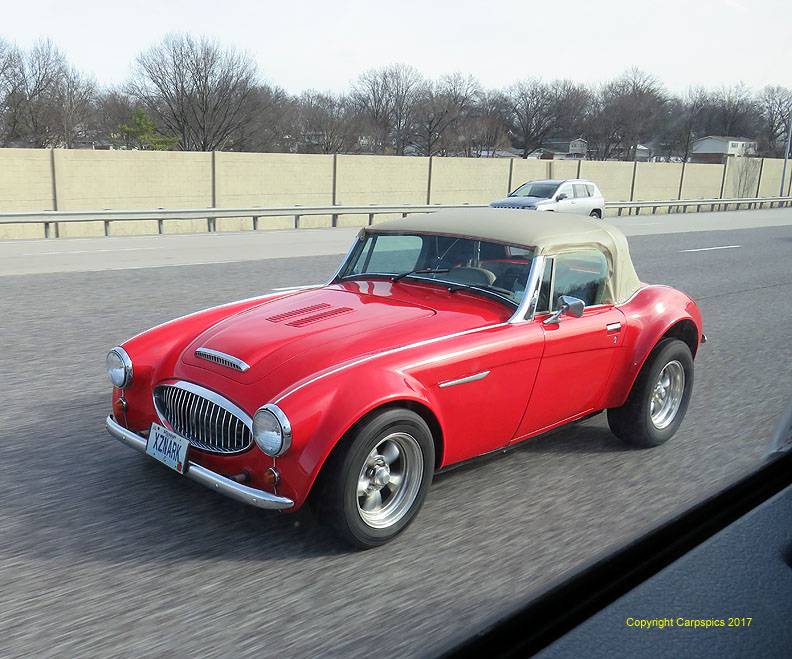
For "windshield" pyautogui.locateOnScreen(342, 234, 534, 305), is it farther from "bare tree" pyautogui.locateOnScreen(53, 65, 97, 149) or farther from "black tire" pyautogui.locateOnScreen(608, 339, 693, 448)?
"bare tree" pyautogui.locateOnScreen(53, 65, 97, 149)

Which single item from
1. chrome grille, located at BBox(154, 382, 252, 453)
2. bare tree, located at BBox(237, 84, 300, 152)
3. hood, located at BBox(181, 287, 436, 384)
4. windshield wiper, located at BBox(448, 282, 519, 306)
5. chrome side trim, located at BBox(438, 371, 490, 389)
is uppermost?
bare tree, located at BBox(237, 84, 300, 152)

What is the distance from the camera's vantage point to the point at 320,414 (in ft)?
11.0

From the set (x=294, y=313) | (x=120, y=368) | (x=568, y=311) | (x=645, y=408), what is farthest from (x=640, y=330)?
(x=120, y=368)

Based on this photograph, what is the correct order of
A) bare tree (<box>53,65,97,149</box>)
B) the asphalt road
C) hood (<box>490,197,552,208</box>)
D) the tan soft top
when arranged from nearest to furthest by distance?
the asphalt road → the tan soft top → hood (<box>490,197,552,208</box>) → bare tree (<box>53,65,97,149</box>)

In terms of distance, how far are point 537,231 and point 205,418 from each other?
2247 millimetres

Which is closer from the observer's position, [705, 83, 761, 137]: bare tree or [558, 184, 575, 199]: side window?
[558, 184, 575, 199]: side window

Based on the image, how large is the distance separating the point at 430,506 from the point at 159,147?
61273 mm

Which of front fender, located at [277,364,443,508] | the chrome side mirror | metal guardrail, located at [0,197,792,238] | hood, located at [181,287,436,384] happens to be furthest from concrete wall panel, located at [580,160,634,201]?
front fender, located at [277,364,443,508]

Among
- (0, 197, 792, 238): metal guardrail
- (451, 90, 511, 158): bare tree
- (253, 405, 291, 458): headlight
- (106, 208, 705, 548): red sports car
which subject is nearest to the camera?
(253, 405, 291, 458): headlight

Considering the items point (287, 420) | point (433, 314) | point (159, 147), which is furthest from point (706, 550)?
point (159, 147)

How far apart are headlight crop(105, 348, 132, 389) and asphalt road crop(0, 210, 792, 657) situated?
21.9 inches

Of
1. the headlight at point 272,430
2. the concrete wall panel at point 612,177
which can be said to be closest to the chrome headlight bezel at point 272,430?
the headlight at point 272,430

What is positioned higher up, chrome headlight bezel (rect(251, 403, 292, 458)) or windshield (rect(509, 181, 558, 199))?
windshield (rect(509, 181, 558, 199))

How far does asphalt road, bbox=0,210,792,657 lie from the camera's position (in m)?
2.92
